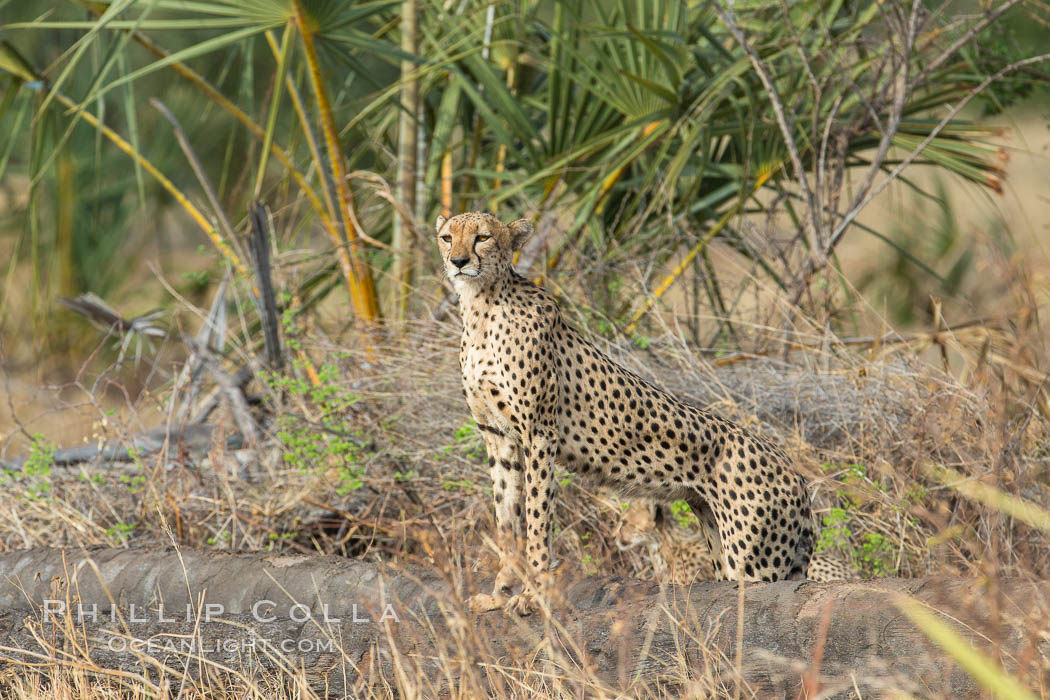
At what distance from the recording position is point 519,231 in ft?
10.6

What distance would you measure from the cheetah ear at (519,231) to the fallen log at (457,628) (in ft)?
3.30

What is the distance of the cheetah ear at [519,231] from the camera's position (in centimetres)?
322

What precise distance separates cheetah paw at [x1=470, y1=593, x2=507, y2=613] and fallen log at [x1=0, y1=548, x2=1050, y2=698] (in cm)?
2

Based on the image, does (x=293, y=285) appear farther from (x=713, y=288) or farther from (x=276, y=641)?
(x=276, y=641)

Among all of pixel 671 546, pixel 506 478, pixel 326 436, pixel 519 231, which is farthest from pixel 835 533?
pixel 326 436

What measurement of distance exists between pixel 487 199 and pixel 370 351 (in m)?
1.28

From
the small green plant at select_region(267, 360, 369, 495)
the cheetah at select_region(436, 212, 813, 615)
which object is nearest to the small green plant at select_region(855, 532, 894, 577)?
the cheetah at select_region(436, 212, 813, 615)

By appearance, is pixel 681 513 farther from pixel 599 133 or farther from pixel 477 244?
pixel 599 133

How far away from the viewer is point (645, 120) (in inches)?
217

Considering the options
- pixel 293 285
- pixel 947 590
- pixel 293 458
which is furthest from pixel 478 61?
pixel 947 590

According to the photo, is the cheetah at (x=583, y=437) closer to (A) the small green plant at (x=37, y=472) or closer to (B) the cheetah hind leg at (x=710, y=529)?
(B) the cheetah hind leg at (x=710, y=529)

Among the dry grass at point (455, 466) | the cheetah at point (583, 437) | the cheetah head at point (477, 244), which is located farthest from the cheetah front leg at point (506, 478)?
the dry grass at point (455, 466)

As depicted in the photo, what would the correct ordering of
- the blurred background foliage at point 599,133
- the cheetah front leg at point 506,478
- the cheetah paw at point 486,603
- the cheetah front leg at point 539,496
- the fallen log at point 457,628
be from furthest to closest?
the blurred background foliage at point 599,133, the cheetah front leg at point 506,478, the cheetah front leg at point 539,496, the cheetah paw at point 486,603, the fallen log at point 457,628

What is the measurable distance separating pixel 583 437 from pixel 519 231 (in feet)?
2.17
